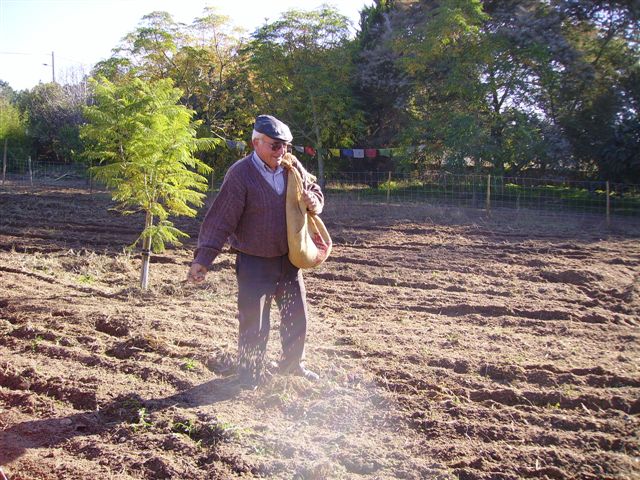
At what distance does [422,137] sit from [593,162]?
507cm

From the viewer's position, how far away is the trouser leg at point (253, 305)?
4172 mm

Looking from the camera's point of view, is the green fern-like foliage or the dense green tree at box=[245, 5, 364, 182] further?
the dense green tree at box=[245, 5, 364, 182]

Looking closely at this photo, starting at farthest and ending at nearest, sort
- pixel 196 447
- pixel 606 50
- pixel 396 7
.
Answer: pixel 396 7, pixel 606 50, pixel 196 447

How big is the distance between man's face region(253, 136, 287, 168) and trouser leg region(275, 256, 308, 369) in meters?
0.68

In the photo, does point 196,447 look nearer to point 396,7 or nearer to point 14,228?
point 14,228

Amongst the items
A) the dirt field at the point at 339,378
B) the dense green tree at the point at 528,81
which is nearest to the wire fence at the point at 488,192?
the dense green tree at the point at 528,81

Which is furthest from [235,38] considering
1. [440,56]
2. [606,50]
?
[606,50]

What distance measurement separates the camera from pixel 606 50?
17594mm

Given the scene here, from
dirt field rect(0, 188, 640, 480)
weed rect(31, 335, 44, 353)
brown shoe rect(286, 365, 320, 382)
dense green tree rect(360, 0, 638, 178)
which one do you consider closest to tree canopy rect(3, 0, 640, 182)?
dense green tree rect(360, 0, 638, 178)

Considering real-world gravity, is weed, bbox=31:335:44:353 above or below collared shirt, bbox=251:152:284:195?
below

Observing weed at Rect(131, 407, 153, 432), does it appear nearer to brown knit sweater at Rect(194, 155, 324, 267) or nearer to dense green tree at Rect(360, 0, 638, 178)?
brown knit sweater at Rect(194, 155, 324, 267)

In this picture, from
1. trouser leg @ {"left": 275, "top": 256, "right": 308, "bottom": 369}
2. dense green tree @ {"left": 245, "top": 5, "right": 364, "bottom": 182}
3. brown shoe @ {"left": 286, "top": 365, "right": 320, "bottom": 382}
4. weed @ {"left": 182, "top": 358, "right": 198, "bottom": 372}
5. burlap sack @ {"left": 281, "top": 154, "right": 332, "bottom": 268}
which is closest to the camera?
burlap sack @ {"left": 281, "top": 154, "right": 332, "bottom": 268}

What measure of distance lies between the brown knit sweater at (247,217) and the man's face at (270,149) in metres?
0.11

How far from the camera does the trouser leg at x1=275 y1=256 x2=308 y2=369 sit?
432cm
